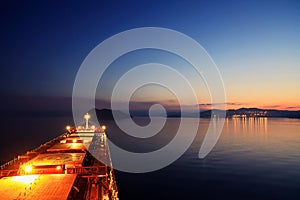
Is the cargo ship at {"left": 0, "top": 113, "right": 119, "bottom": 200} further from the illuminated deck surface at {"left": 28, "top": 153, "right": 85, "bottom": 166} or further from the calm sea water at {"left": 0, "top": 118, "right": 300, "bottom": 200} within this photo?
the calm sea water at {"left": 0, "top": 118, "right": 300, "bottom": 200}

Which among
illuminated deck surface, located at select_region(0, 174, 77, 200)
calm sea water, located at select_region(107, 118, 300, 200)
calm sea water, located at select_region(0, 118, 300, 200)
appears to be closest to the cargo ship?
illuminated deck surface, located at select_region(0, 174, 77, 200)

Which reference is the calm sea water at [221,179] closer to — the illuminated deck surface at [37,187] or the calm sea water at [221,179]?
the calm sea water at [221,179]

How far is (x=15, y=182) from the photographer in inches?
764

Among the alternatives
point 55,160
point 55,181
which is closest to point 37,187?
point 55,181

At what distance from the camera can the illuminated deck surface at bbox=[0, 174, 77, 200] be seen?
16.3 m

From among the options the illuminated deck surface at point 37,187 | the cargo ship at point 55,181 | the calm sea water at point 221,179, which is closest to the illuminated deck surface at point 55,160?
the cargo ship at point 55,181

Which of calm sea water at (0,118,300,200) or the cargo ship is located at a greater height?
the cargo ship

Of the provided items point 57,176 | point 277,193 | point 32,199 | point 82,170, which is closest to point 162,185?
point 277,193

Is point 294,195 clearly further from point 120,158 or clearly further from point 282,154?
point 120,158

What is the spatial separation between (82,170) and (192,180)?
25.0 meters

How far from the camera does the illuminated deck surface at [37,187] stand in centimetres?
1631

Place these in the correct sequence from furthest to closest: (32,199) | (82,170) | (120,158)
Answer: (120,158), (82,170), (32,199)

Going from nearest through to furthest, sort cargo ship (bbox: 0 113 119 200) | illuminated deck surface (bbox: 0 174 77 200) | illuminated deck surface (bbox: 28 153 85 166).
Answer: illuminated deck surface (bbox: 0 174 77 200)
cargo ship (bbox: 0 113 119 200)
illuminated deck surface (bbox: 28 153 85 166)

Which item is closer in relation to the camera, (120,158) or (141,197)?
(141,197)
